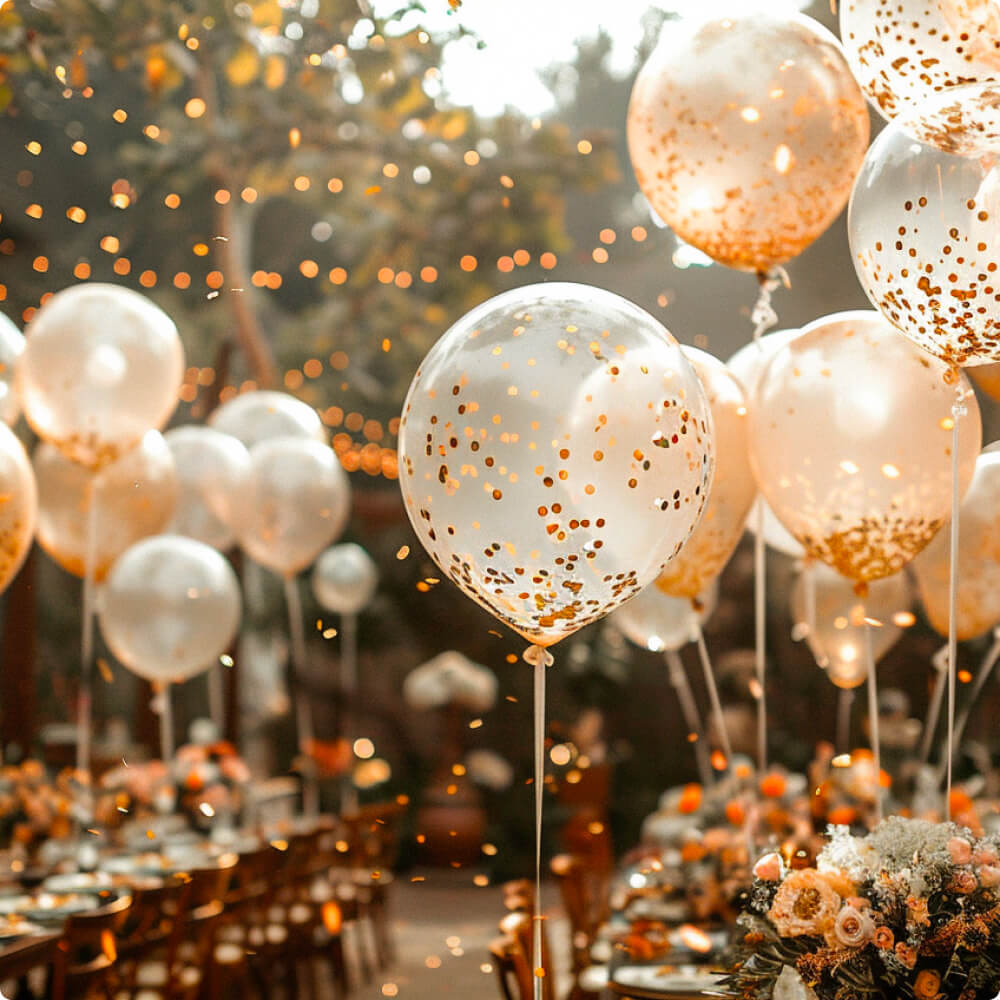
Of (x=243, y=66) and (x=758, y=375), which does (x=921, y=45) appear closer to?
(x=758, y=375)

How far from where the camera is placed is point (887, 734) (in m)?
5.18

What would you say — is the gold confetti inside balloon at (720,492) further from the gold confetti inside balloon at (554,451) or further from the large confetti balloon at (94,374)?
the large confetti balloon at (94,374)

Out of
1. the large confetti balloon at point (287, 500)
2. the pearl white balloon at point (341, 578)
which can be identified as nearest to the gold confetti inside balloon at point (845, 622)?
the large confetti balloon at point (287, 500)

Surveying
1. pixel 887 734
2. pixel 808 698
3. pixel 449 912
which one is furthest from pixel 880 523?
pixel 449 912

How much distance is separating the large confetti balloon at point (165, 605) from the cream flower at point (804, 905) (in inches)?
96.7

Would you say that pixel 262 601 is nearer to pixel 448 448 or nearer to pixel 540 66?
pixel 540 66

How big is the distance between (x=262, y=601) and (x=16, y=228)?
224 centimetres

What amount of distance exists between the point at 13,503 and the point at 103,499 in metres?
0.75

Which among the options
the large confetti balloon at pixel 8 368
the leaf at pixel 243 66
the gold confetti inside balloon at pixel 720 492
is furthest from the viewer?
the leaf at pixel 243 66

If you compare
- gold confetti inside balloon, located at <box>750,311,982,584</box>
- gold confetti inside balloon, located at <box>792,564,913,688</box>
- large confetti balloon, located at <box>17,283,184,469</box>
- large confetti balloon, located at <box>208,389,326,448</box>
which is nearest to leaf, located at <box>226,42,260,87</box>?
large confetti balloon, located at <box>208,389,326,448</box>

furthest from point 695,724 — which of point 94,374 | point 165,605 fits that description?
point 94,374

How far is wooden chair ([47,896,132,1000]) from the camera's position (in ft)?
9.70

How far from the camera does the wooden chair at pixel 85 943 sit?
→ 2.96 metres

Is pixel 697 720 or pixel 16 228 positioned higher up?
pixel 16 228
